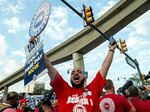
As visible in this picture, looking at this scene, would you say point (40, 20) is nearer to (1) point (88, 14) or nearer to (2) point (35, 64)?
(2) point (35, 64)

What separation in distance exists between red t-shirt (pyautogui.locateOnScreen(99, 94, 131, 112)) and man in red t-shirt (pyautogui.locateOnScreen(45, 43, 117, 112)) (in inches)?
39.1

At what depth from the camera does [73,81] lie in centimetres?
471

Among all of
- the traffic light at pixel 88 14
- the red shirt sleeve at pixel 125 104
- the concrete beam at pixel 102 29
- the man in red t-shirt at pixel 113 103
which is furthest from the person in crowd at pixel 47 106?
the concrete beam at pixel 102 29

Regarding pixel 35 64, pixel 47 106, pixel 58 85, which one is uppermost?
pixel 35 64

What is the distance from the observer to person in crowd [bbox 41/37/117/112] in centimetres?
457

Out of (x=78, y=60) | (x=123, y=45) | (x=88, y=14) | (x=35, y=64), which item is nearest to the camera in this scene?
(x=35, y=64)

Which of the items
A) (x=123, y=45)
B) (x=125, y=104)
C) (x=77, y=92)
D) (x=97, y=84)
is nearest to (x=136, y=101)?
(x=125, y=104)

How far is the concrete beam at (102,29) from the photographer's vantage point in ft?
80.6

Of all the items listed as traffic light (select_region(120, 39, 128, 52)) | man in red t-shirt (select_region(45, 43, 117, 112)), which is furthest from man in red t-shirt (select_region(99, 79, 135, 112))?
traffic light (select_region(120, 39, 128, 52))

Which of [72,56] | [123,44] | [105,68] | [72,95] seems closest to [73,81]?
[72,95]

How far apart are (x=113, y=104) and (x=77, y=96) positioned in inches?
51.4

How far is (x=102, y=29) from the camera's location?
28734mm

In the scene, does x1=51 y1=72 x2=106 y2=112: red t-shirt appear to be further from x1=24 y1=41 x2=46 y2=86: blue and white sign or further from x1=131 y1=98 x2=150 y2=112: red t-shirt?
x1=131 y1=98 x2=150 y2=112: red t-shirt

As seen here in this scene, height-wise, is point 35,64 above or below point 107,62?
above
